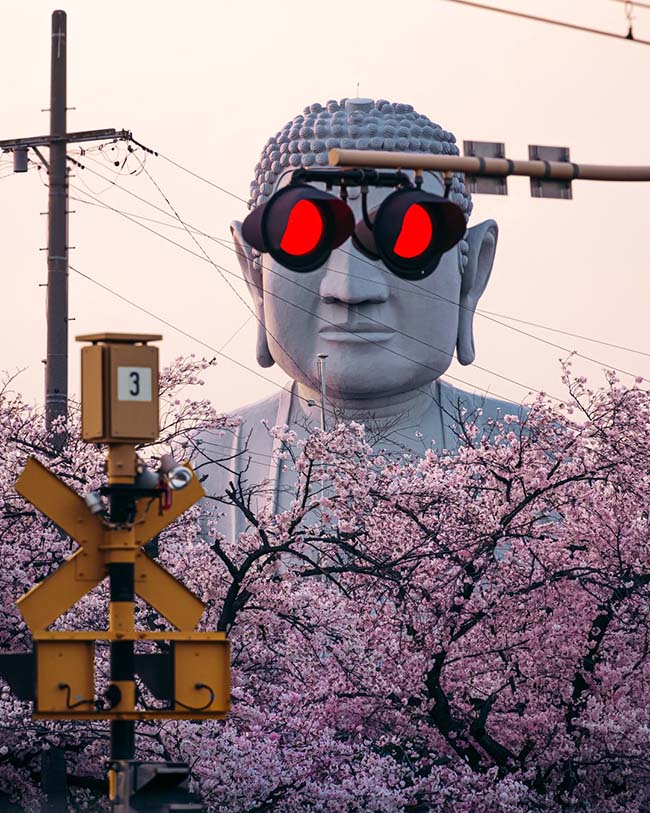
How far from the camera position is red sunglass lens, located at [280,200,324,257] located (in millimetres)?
8281

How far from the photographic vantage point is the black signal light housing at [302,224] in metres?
8.24

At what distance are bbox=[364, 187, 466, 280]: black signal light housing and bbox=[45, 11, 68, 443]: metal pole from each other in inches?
684

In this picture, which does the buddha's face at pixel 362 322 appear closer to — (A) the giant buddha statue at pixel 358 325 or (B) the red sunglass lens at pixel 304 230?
(A) the giant buddha statue at pixel 358 325

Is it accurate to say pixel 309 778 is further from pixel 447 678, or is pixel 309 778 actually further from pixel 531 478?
pixel 531 478

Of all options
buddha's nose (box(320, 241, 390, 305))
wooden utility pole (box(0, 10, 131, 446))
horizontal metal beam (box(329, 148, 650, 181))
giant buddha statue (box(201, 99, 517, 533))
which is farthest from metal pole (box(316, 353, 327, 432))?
horizontal metal beam (box(329, 148, 650, 181))

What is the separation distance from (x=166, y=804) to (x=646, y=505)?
11.6 meters

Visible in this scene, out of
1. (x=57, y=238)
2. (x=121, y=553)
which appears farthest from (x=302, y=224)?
(x=57, y=238)

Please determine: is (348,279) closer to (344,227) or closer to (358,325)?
(358,325)

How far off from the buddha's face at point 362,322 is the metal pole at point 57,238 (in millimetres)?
3124

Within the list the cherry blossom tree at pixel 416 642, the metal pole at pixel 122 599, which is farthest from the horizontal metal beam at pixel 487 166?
the cherry blossom tree at pixel 416 642

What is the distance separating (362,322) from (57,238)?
4877 millimetres

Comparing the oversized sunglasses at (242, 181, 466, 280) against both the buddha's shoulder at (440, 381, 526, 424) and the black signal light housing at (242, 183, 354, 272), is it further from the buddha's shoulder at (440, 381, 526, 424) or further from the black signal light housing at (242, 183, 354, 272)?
the buddha's shoulder at (440, 381, 526, 424)

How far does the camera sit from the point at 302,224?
8.29m

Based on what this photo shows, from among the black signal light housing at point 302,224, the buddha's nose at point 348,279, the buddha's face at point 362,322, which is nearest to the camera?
the black signal light housing at point 302,224
